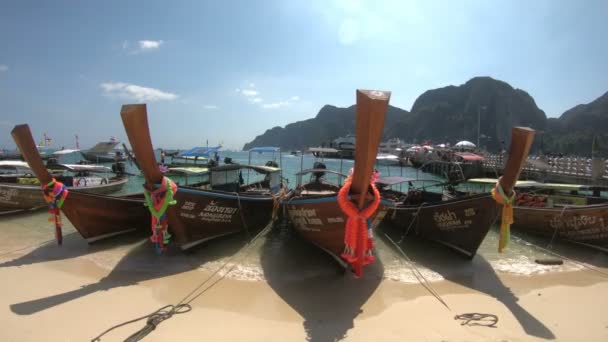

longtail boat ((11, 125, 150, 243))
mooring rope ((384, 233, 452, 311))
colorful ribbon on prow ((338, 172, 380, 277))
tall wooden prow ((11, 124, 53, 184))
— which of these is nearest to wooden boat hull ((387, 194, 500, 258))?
mooring rope ((384, 233, 452, 311))

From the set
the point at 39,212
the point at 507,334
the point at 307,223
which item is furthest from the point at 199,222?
the point at 39,212

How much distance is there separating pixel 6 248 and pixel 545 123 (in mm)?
149437

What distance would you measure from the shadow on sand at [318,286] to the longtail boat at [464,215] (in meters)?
1.98

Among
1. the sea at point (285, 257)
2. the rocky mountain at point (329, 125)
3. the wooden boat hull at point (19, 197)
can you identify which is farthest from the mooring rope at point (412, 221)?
the rocky mountain at point (329, 125)

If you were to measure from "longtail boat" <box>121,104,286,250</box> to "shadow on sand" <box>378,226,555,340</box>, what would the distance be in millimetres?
4560

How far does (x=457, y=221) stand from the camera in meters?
8.11

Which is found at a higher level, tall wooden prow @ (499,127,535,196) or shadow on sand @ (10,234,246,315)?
tall wooden prow @ (499,127,535,196)

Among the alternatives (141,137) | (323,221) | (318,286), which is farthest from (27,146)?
(318,286)

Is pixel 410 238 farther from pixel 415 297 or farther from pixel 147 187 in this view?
pixel 147 187

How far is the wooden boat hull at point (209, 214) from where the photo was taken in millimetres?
7379

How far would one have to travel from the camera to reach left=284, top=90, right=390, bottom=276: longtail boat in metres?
4.18

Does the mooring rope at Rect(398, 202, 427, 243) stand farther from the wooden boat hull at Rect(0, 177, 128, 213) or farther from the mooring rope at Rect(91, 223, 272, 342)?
the wooden boat hull at Rect(0, 177, 128, 213)

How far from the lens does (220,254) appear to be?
845cm

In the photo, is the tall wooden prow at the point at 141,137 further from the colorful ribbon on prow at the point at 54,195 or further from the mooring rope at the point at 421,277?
the mooring rope at the point at 421,277
